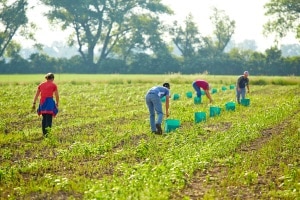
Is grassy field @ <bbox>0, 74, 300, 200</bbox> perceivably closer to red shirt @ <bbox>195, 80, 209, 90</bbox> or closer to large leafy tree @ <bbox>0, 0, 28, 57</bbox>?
red shirt @ <bbox>195, 80, 209, 90</bbox>

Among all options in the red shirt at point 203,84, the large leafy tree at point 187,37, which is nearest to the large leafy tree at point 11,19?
the large leafy tree at point 187,37

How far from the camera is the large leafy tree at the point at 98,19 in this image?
72750 mm

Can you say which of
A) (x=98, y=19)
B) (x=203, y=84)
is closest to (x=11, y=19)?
(x=98, y=19)

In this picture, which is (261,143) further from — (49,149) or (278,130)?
(49,149)

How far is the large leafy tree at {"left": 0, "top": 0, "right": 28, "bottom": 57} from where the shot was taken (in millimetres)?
70688

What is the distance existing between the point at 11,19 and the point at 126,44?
19753 mm

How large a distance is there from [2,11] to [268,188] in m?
70.4

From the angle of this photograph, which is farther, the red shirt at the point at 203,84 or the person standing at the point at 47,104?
the red shirt at the point at 203,84

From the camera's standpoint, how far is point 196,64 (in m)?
70.6

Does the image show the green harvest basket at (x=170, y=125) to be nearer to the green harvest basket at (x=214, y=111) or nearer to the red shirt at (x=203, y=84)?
the green harvest basket at (x=214, y=111)

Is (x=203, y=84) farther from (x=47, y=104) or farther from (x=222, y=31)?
(x=222, y=31)

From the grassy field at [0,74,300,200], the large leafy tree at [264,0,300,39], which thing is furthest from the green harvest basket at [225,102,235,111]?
the large leafy tree at [264,0,300,39]

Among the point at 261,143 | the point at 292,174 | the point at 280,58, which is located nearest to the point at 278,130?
the point at 261,143

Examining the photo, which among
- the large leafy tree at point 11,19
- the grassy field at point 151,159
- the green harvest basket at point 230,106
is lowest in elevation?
the grassy field at point 151,159
